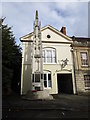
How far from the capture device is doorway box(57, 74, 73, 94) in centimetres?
1573

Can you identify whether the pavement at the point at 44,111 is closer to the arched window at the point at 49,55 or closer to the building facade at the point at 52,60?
the building facade at the point at 52,60

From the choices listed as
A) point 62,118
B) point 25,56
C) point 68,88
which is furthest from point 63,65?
point 62,118

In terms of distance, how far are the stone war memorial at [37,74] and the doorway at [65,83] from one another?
507 cm

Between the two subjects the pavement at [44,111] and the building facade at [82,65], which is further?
the building facade at [82,65]

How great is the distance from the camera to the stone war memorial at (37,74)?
1091cm

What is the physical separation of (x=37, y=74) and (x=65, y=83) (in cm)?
643

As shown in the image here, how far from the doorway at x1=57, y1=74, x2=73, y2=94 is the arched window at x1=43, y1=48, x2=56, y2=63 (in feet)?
10.3

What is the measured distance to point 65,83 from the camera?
17.3 meters

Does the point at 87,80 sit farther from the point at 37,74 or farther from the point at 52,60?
the point at 37,74

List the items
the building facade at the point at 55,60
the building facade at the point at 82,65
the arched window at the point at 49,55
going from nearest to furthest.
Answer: the building facade at the point at 55,60 < the building facade at the point at 82,65 < the arched window at the point at 49,55

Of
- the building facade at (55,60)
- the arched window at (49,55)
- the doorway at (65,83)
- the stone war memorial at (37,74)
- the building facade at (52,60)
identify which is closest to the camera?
the stone war memorial at (37,74)

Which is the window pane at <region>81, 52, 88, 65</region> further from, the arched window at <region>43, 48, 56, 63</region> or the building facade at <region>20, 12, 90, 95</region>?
the arched window at <region>43, 48, 56, 63</region>

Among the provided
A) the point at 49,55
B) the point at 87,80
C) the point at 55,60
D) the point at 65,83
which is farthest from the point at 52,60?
the point at 87,80

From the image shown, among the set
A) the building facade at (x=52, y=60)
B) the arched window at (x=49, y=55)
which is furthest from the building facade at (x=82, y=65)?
the arched window at (x=49, y=55)
